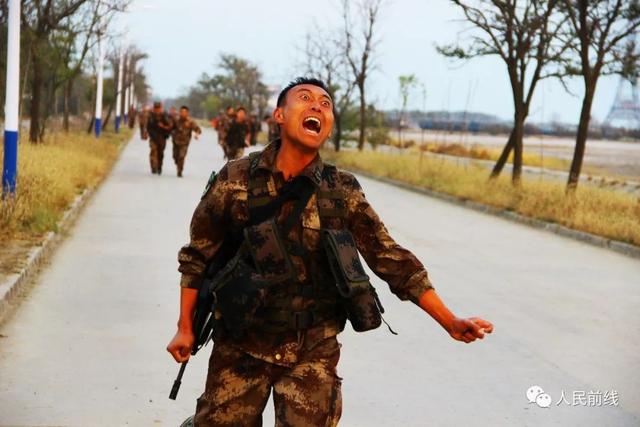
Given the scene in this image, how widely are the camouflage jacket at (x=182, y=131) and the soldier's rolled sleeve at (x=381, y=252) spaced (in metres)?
21.2

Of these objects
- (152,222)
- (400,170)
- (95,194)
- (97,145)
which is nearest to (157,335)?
(152,222)

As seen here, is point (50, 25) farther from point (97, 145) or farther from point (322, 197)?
point (322, 197)

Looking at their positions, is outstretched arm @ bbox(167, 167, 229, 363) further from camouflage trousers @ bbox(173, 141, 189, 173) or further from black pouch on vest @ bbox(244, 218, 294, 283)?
camouflage trousers @ bbox(173, 141, 189, 173)

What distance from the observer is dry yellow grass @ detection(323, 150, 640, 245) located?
16.2 metres

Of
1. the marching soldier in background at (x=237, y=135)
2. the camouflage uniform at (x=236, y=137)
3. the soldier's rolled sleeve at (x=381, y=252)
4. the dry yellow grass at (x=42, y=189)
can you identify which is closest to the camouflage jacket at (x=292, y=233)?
the soldier's rolled sleeve at (x=381, y=252)

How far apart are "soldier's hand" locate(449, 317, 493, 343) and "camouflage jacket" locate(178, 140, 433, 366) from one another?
188 mm

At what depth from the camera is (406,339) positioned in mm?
8094

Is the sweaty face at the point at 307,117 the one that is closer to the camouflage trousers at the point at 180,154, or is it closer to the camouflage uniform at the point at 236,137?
the camouflage trousers at the point at 180,154

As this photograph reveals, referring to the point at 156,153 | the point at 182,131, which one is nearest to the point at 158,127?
the point at 182,131

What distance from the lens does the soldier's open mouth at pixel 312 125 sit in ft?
12.5

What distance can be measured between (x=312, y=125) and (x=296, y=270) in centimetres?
48

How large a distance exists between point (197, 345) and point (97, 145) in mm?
29186

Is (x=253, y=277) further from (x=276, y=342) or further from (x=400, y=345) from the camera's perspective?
(x=400, y=345)

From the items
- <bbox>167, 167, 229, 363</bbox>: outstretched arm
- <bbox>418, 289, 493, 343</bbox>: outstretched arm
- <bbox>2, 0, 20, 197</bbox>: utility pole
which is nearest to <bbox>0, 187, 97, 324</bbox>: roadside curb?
<bbox>2, 0, 20, 197</bbox>: utility pole
